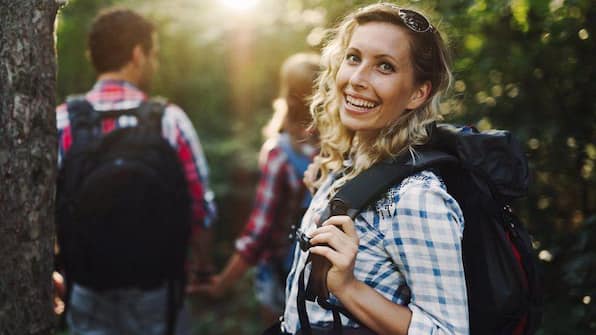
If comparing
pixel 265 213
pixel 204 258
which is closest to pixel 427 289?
pixel 265 213

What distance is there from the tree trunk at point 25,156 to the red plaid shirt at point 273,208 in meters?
1.82

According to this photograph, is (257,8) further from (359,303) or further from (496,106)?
(359,303)

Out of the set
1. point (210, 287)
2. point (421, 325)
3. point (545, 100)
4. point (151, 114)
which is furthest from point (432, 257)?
point (210, 287)

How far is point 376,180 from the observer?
1.76 metres

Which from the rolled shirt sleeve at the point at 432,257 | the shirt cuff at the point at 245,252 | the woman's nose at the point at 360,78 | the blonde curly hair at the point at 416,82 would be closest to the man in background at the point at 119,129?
the shirt cuff at the point at 245,252

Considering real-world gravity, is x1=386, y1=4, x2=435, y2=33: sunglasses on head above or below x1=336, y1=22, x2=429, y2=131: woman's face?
above

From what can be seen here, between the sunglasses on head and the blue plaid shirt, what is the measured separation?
1.65 feet

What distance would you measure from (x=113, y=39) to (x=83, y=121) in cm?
64

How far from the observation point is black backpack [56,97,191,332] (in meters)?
3.08

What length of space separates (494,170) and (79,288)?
251cm

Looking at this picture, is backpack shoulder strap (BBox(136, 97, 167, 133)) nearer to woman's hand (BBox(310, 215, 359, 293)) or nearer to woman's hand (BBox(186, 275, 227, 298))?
woman's hand (BBox(186, 275, 227, 298))

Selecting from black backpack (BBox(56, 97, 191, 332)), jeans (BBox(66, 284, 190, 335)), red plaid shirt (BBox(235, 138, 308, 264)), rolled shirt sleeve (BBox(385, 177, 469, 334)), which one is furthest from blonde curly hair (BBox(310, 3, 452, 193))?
jeans (BBox(66, 284, 190, 335))

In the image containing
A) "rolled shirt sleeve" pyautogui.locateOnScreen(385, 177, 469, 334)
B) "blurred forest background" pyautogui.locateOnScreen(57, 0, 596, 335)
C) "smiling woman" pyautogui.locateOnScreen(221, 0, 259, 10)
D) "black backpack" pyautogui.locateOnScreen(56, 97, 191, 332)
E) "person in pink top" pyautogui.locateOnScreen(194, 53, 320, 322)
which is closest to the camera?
"rolled shirt sleeve" pyautogui.locateOnScreen(385, 177, 469, 334)

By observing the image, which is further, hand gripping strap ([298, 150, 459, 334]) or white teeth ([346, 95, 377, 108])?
white teeth ([346, 95, 377, 108])
